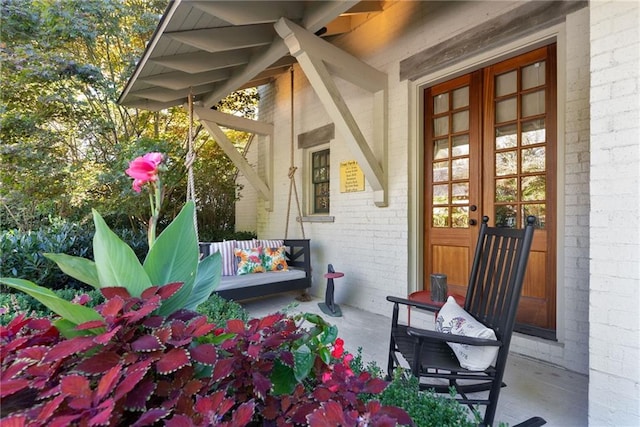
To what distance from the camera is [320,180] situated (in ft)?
15.9

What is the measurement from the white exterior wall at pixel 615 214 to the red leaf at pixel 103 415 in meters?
1.75

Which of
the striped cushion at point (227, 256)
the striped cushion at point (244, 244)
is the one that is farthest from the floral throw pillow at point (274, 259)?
the striped cushion at point (227, 256)

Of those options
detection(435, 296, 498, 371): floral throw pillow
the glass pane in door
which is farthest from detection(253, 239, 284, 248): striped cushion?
detection(435, 296, 498, 371): floral throw pillow

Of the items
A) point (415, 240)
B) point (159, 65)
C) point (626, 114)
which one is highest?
point (159, 65)

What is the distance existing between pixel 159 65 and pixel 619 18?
3529mm

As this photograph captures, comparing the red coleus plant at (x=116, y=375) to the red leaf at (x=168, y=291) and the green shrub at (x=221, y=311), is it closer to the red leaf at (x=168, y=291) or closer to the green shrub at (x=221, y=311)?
the red leaf at (x=168, y=291)

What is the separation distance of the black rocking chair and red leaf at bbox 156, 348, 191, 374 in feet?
3.52

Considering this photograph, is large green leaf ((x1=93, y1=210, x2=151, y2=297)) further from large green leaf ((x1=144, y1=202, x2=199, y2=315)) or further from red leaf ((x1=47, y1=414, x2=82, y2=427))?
red leaf ((x1=47, y1=414, x2=82, y2=427))

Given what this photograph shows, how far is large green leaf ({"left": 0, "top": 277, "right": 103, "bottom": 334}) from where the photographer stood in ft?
2.20

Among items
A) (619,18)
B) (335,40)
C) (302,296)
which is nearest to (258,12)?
(335,40)

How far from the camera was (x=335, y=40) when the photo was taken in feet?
14.1

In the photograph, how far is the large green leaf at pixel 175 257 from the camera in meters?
0.90

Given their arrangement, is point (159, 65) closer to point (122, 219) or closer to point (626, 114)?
point (626, 114)

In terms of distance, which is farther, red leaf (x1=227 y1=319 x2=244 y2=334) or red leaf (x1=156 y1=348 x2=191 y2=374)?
red leaf (x1=227 y1=319 x2=244 y2=334)
